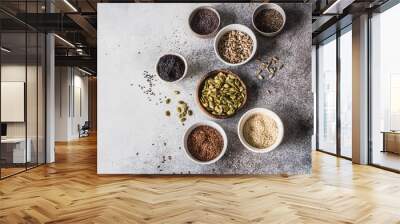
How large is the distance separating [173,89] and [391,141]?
12.8ft

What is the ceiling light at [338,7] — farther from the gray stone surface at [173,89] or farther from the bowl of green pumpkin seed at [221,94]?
the bowl of green pumpkin seed at [221,94]

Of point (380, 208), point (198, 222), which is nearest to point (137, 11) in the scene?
point (198, 222)

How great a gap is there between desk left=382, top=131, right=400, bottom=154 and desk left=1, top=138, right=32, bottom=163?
20.5 feet

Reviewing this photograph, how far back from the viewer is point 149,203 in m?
3.78

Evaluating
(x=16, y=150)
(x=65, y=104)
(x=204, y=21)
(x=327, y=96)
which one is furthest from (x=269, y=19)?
(x=65, y=104)

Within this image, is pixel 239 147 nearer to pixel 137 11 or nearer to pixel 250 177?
pixel 250 177

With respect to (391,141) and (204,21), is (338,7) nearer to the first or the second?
(204,21)

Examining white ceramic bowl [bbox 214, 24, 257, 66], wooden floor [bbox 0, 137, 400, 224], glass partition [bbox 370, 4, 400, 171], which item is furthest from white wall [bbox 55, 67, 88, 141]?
glass partition [bbox 370, 4, 400, 171]

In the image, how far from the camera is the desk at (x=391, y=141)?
19.5 ft

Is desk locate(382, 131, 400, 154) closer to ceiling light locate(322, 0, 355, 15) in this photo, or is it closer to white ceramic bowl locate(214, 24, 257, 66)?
ceiling light locate(322, 0, 355, 15)

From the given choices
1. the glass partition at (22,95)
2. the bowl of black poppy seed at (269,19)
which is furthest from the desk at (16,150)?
the bowl of black poppy seed at (269,19)

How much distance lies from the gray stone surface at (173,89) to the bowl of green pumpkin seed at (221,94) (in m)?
0.20

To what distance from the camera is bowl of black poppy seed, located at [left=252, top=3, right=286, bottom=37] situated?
502 cm

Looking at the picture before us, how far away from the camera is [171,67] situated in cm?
497
